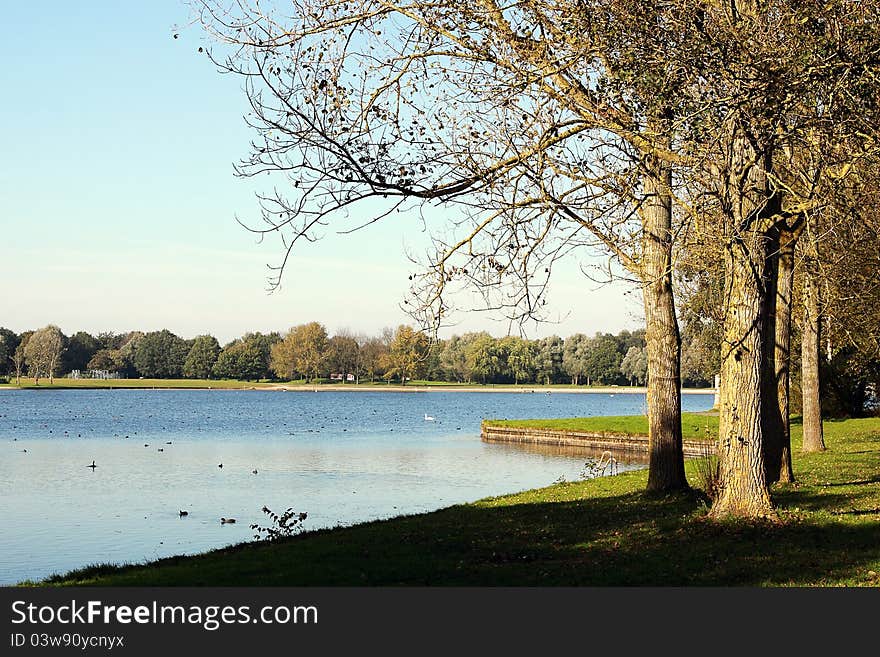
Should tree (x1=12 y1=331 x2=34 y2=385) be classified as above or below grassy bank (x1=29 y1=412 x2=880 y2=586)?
above

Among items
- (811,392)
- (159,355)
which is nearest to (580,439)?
(811,392)

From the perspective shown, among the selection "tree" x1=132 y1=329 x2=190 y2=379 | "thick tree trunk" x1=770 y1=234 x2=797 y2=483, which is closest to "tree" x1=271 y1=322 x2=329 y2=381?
"tree" x1=132 y1=329 x2=190 y2=379

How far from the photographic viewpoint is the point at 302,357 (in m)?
146

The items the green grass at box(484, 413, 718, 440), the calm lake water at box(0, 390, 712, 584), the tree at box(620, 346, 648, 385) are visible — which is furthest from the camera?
the tree at box(620, 346, 648, 385)

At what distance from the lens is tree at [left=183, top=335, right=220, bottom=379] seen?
15625 centimetres

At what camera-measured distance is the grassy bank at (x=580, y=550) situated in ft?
30.8

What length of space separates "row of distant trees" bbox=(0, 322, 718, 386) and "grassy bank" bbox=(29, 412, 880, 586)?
336ft

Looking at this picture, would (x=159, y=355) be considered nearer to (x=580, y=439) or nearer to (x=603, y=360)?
(x=603, y=360)

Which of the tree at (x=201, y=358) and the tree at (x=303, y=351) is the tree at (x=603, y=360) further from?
the tree at (x=201, y=358)

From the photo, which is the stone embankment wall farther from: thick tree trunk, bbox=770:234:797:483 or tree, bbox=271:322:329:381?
tree, bbox=271:322:329:381

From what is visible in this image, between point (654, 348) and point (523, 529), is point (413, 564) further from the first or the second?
point (654, 348)
